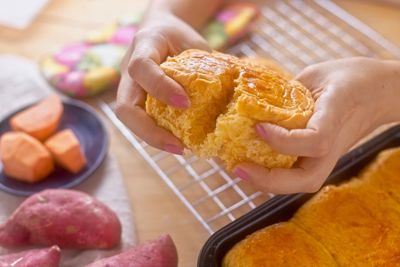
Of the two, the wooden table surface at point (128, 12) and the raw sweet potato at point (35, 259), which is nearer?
the raw sweet potato at point (35, 259)

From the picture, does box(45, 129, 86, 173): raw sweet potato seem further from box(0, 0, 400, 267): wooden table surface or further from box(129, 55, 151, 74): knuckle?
box(129, 55, 151, 74): knuckle

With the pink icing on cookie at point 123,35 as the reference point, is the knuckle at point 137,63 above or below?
above

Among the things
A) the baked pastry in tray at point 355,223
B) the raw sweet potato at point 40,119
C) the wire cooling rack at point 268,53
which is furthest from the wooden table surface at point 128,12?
the baked pastry in tray at point 355,223

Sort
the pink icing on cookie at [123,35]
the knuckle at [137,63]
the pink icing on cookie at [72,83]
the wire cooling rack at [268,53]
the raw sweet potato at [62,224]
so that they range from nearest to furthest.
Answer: the knuckle at [137,63] < the raw sweet potato at [62,224] < the wire cooling rack at [268,53] < the pink icing on cookie at [72,83] < the pink icing on cookie at [123,35]

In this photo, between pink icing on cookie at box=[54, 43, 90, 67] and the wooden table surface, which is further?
pink icing on cookie at box=[54, 43, 90, 67]

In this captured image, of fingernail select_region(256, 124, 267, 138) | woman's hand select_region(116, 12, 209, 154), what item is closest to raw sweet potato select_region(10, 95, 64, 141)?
woman's hand select_region(116, 12, 209, 154)

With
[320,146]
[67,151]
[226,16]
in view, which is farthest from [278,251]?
[226,16]

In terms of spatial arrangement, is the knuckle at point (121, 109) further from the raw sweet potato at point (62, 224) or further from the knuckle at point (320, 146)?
the knuckle at point (320, 146)
